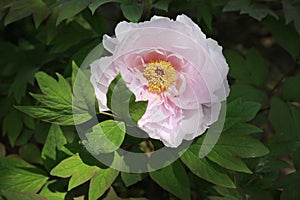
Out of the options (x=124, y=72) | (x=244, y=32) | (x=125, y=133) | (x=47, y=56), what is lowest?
(x=244, y=32)

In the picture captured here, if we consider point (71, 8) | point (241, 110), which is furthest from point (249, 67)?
point (71, 8)

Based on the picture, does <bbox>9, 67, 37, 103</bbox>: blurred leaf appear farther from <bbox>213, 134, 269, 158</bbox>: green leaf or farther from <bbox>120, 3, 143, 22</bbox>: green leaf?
<bbox>213, 134, 269, 158</bbox>: green leaf

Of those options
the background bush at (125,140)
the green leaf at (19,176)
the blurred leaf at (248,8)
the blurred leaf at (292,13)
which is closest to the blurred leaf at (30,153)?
the background bush at (125,140)

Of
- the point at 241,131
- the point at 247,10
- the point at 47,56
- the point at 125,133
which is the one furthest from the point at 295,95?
the point at 47,56

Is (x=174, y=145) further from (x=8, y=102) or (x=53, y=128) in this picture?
(x=8, y=102)

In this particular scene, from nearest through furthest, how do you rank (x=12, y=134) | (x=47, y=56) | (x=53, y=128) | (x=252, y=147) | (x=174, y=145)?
(x=174, y=145)
(x=252, y=147)
(x=53, y=128)
(x=12, y=134)
(x=47, y=56)

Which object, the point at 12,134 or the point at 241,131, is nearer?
the point at 241,131
